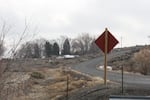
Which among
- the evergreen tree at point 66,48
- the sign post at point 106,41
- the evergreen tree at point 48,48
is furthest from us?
the evergreen tree at point 66,48

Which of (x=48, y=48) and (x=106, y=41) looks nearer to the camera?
(x=106, y=41)

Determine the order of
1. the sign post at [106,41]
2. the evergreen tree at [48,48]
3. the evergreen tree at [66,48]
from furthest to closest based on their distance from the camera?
the evergreen tree at [66,48] < the evergreen tree at [48,48] < the sign post at [106,41]

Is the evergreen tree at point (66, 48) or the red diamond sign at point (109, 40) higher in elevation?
the evergreen tree at point (66, 48)

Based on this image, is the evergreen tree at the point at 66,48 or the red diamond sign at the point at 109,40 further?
the evergreen tree at the point at 66,48

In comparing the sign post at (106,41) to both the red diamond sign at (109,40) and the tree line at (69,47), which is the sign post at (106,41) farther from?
the tree line at (69,47)

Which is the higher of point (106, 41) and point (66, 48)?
point (66, 48)

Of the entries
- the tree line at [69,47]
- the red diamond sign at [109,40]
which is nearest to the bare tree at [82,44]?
the tree line at [69,47]

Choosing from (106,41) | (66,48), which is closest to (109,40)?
(106,41)

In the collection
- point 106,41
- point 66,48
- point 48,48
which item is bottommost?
point 106,41

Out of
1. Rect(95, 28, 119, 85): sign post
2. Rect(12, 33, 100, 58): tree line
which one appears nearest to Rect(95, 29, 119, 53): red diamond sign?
Rect(95, 28, 119, 85): sign post

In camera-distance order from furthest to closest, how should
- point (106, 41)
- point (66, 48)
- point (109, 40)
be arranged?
point (66, 48) < point (109, 40) < point (106, 41)

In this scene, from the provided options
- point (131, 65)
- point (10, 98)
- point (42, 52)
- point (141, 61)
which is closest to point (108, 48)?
point (10, 98)

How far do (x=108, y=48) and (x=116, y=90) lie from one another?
2922 millimetres

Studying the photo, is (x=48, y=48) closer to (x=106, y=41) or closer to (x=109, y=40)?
(x=109, y=40)
